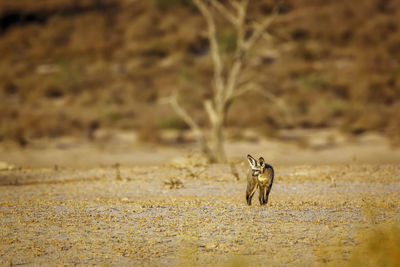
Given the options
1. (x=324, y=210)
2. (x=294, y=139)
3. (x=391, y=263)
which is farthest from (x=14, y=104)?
(x=391, y=263)

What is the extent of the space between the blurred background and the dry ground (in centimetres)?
1031

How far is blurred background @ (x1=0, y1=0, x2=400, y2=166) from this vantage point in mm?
24766

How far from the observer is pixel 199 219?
22.8ft

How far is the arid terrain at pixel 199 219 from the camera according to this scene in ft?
17.8

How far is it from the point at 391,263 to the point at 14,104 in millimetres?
27651

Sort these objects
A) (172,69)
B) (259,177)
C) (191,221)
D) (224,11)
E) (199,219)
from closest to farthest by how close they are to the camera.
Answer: (191,221) < (199,219) < (259,177) < (224,11) < (172,69)

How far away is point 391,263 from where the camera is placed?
15.1 feet

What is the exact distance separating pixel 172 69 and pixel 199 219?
1140 inches

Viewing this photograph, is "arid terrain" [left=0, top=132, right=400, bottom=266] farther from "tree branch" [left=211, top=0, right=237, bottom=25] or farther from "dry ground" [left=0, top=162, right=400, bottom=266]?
"tree branch" [left=211, top=0, right=237, bottom=25]

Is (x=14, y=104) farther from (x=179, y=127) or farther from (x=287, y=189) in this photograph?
(x=287, y=189)

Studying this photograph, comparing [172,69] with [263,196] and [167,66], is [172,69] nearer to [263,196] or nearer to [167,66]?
[167,66]

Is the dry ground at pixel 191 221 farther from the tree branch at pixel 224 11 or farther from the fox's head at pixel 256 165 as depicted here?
the tree branch at pixel 224 11

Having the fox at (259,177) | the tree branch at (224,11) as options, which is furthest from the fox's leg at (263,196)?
the tree branch at (224,11)

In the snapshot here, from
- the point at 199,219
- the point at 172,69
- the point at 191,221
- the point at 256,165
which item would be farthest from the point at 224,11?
the point at 172,69
